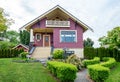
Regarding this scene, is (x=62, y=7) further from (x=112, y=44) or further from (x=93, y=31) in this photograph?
(x=112, y=44)

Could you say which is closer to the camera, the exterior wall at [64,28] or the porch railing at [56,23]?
the porch railing at [56,23]

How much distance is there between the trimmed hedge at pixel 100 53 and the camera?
2976 cm

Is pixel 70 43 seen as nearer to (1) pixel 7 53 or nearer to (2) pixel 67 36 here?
(2) pixel 67 36

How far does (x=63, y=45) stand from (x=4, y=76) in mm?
16233

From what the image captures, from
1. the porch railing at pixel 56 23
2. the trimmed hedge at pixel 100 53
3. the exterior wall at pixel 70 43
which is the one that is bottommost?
the trimmed hedge at pixel 100 53

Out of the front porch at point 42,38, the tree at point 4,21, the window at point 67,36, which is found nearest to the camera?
the window at point 67,36

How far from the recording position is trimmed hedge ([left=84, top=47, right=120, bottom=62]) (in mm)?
29756

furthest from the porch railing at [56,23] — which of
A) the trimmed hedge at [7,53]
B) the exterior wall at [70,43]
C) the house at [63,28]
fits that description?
the trimmed hedge at [7,53]

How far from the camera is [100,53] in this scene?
30.1 meters

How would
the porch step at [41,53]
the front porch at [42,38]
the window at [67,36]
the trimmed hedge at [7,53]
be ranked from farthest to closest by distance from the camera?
1. the front porch at [42,38]
2. the trimmed hedge at [7,53]
3. the window at [67,36]
4. the porch step at [41,53]

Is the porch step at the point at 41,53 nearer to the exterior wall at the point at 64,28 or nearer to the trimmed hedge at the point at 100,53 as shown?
the exterior wall at the point at 64,28

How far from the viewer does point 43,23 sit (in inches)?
1188

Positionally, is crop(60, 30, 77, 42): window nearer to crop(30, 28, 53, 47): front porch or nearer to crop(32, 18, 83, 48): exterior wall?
crop(32, 18, 83, 48): exterior wall

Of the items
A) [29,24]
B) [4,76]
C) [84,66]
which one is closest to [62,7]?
[29,24]
